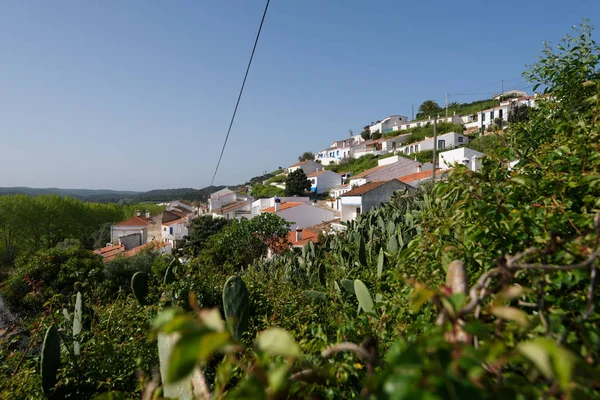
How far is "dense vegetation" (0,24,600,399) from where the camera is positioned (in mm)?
651

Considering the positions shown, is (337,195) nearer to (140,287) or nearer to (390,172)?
(390,172)

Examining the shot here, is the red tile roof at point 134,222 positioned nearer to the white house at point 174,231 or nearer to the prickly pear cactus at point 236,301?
the white house at point 174,231

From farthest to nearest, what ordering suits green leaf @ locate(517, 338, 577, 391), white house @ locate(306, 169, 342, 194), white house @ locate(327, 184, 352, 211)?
white house @ locate(306, 169, 342, 194) < white house @ locate(327, 184, 352, 211) < green leaf @ locate(517, 338, 577, 391)

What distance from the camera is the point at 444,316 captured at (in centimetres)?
84

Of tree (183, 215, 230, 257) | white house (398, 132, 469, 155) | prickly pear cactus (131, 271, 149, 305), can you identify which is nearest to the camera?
prickly pear cactus (131, 271, 149, 305)

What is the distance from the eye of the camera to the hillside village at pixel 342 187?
61.7 ft

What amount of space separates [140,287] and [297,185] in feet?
129

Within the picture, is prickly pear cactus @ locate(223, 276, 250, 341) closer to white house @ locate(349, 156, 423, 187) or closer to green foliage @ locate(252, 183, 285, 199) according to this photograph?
white house @ locate(349, 156, 423, 187)

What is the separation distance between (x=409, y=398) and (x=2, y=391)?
3322 millimetres

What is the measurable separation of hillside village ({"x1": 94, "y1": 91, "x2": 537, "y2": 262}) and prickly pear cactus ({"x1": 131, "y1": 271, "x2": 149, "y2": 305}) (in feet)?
34.9

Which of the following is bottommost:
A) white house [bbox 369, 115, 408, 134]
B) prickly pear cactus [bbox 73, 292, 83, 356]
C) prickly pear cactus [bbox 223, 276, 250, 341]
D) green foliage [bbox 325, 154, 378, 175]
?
prickly pear cactus [bbox 73, 292, 83, 356]

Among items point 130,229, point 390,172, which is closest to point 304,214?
point 390,172

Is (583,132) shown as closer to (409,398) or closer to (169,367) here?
(409,398)

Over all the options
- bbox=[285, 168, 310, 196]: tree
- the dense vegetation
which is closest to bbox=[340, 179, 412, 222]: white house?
the dense vegetation
